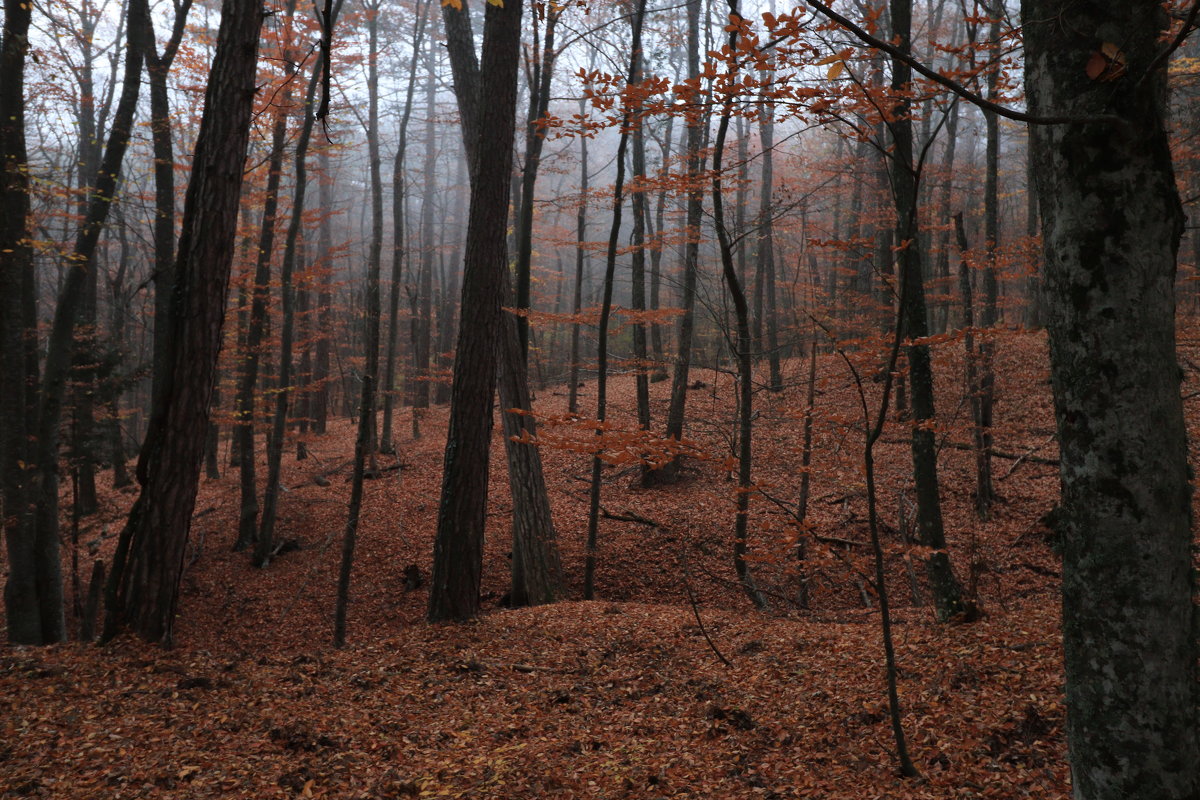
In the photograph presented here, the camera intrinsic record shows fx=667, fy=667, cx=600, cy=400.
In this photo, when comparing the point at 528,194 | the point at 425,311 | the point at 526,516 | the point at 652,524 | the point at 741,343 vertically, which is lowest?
the point at 652,524

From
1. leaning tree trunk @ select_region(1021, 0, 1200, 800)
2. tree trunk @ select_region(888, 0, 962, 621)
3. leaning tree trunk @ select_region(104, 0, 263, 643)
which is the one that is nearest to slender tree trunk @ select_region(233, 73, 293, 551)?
leaning tree trunk @ select_region(104, 0, 263, 643)

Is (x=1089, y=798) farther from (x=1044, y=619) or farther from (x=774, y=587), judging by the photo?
(x=774, y=587)

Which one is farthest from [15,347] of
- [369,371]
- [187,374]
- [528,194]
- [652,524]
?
[652,524]

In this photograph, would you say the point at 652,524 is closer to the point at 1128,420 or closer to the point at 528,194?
the point at 528,194

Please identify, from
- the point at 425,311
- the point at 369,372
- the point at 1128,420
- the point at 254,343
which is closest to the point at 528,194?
the point at 369,372

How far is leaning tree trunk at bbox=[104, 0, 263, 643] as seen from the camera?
4953 millimetres

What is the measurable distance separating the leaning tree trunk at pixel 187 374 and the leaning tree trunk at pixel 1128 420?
530 centimetres

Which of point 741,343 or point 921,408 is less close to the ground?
point 741,343

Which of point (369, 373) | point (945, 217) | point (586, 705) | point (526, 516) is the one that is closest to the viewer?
point (586, 705)

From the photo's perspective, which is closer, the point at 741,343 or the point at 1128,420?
the point at 1128,420

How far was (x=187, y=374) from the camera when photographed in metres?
4.99

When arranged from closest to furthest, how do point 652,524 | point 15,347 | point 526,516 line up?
1. point 15,347
2. point 526,516
3. point 652,524

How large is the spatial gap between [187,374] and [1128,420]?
18.2 ft

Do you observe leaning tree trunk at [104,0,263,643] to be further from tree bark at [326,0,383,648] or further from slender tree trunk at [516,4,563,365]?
slender tree trunk at [516,4,563,365]
